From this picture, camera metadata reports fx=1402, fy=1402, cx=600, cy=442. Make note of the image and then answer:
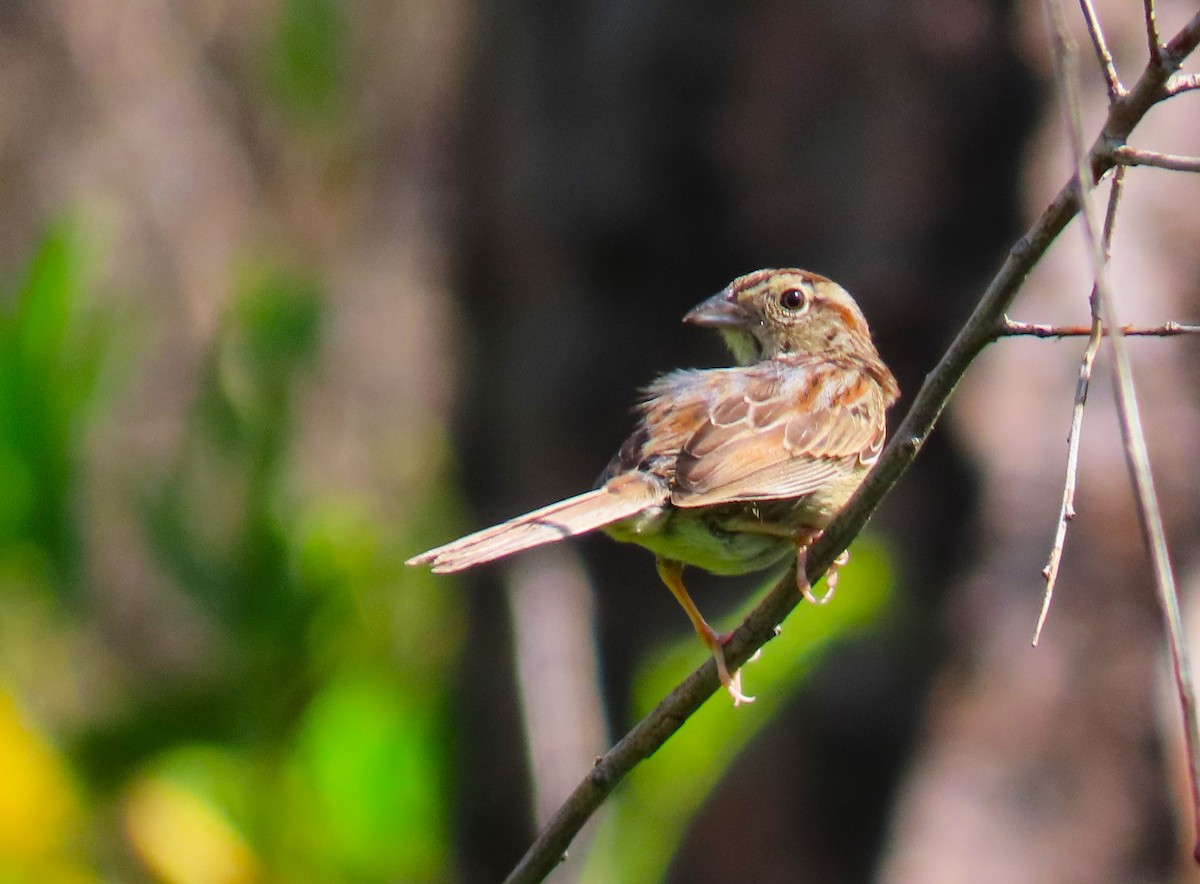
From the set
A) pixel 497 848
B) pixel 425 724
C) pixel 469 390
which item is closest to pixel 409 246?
pixel 469 390

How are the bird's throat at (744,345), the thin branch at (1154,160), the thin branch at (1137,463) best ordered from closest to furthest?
the thin branch at (1137,463)
the thin branch at (1154,160)
the bird's throat at (744,345)

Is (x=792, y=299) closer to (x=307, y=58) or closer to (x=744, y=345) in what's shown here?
(x=744, y=345)

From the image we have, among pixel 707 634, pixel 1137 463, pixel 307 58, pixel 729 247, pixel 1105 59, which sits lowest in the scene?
pixel 707 634

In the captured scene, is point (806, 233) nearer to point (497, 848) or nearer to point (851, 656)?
point (851, 656)

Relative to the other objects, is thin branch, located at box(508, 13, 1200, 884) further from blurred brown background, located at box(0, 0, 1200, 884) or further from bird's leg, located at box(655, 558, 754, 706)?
blurred brown background, located at box(0, 0, 1200, 884)

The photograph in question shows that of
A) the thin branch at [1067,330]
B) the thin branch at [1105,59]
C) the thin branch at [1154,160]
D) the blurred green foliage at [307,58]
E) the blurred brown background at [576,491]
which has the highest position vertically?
the blurred green foliage at [307,58]

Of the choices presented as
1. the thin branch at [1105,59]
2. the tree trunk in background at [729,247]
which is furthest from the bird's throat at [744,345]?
the thin branch at [1105,59]

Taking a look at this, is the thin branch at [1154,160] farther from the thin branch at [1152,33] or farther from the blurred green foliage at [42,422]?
the blurred green foliage at [42,422]

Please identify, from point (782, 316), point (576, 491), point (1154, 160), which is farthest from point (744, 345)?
point (576, 491)
